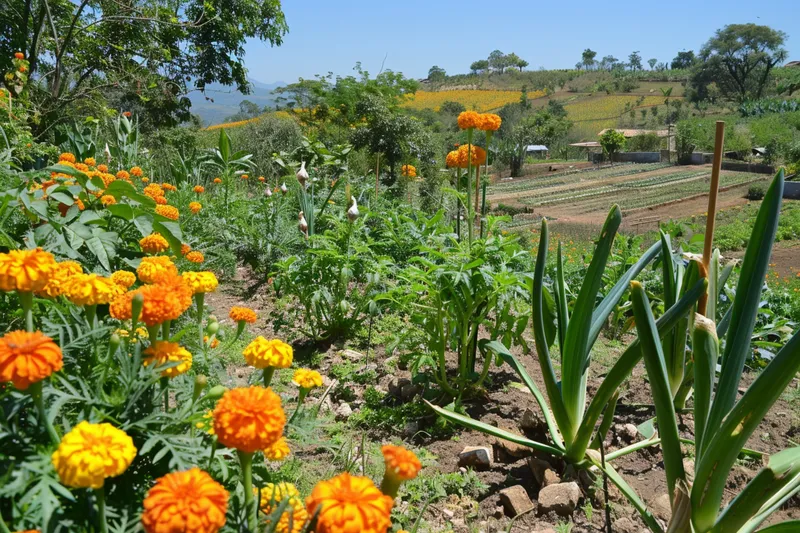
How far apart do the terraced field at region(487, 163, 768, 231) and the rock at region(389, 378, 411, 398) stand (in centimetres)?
1118

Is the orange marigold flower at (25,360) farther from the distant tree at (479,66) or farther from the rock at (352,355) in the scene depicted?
the distant tree at (479,66)

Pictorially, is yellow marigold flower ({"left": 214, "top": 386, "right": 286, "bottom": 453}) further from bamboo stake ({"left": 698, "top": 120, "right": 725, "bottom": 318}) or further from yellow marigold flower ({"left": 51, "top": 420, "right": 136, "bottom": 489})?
bamboo stake ({"left": 698, "top": 120, "right": 725, "bottom": 318})

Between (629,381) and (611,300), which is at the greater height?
(611,300)

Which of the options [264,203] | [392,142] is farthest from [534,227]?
[264,203]

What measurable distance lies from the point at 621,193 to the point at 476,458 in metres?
19.8

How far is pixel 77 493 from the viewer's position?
0.82 meters

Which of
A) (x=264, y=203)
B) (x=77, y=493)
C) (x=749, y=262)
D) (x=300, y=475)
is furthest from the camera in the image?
(x=264, y=203)

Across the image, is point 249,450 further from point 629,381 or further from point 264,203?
point 264,203

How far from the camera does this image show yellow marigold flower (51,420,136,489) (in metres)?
0.62

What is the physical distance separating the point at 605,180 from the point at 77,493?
25.1 metres

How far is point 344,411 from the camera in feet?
7.79

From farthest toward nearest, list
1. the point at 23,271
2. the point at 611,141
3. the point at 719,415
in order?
1. the point at 611,141
2. the point at 719,415
3. the point at 23,271

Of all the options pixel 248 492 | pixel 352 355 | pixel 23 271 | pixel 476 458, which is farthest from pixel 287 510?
pixel 352 355

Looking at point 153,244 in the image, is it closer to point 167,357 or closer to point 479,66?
point 167,357
